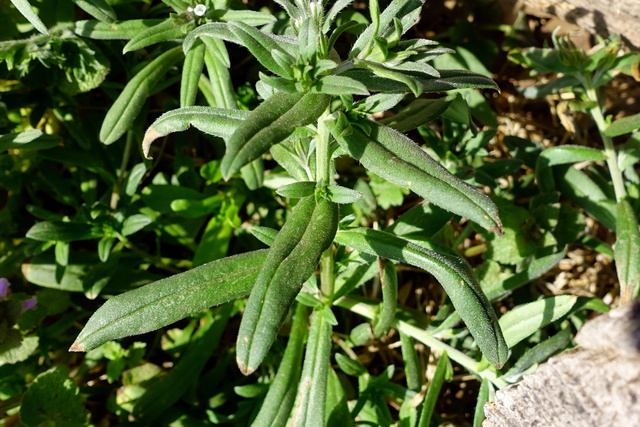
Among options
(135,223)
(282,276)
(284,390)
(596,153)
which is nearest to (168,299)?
(282,276)

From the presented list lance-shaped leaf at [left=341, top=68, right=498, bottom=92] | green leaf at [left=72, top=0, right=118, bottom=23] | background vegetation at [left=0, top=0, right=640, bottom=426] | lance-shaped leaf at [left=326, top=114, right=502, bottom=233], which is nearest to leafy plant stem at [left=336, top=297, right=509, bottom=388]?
background vegetation at [left=0, top=0, right=640, bottom=426]

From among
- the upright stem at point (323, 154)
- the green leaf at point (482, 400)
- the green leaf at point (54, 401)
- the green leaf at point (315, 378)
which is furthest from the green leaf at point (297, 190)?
the green leaf at point (54, 401)

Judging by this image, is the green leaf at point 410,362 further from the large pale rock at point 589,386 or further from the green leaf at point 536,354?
the large pale rock at point 589,386

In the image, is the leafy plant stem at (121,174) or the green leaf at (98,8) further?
the leafy plant stem at (121,174)

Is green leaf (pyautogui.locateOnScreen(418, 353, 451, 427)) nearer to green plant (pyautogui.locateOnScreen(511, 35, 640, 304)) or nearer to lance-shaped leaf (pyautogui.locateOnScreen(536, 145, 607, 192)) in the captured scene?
green plant (pyautogui.locateOnScreen(511, 35, 640, 304))

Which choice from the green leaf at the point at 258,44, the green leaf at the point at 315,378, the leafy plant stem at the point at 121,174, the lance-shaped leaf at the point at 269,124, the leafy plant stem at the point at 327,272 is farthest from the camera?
the leafy plant stem at the point at 121,174

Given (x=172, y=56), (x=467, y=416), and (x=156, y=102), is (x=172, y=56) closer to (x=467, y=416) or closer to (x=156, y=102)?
(x=156, y=102)
